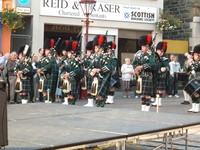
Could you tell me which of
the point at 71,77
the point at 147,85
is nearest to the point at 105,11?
the point at 71,77

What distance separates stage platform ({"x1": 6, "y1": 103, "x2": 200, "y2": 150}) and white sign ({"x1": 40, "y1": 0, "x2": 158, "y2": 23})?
13540 mm

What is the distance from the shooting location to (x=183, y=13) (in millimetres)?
24953

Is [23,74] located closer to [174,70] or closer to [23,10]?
[23,10]

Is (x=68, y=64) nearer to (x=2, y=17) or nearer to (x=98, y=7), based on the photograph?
(x=2, y=17)

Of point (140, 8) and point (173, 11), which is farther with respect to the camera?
point (173, 11)

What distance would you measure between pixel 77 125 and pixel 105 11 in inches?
660


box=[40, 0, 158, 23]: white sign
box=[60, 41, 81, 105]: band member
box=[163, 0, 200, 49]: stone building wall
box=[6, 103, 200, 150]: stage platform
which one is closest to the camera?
box=[6, 103, 200, 150]: stage platform

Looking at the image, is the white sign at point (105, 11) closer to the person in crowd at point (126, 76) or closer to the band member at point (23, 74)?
the person in crowd at point (126, 76)

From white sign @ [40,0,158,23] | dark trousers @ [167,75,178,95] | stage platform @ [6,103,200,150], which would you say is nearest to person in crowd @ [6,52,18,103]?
white sign @ [40,0,158,23]

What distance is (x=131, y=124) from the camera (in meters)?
5.42

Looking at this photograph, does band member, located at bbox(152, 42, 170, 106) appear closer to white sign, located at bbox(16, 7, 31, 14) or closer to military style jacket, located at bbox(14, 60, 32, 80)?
military style jacket, located at bbox(14, 60, 32, 80)

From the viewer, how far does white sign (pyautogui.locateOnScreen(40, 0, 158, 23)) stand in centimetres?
2044

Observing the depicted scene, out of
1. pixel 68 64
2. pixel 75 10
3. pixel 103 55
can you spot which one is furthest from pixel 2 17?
pixel 103 55

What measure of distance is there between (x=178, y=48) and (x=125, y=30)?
2752mm
